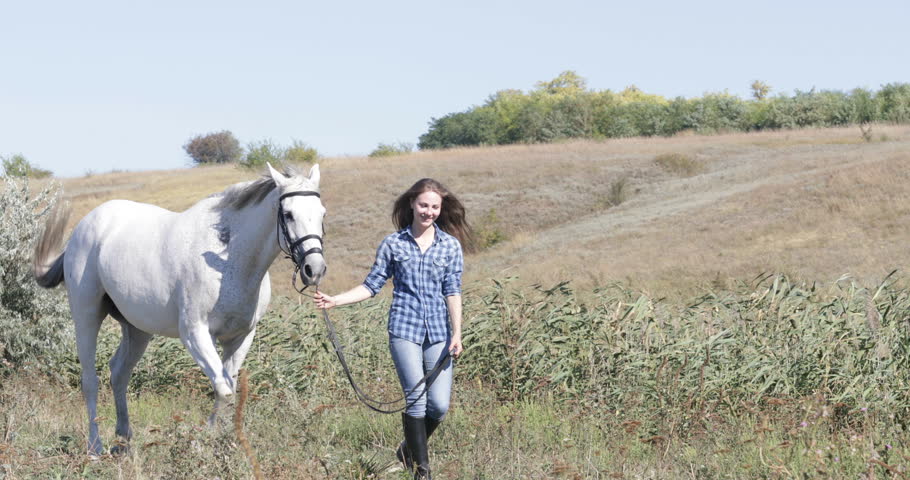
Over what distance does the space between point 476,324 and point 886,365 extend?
3.47m

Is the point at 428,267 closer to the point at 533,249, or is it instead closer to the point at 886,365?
the point at 886,365

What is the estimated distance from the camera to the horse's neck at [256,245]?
20.3ft

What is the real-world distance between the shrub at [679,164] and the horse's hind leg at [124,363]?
4853 cm

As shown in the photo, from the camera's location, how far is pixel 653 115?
87312 millimetres

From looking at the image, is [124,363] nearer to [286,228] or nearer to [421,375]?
[286,228]

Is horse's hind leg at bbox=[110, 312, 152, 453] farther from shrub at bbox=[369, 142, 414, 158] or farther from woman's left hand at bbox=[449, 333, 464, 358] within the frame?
shrub at bbox=[369, 142, 414, 158]

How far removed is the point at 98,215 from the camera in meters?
7.41

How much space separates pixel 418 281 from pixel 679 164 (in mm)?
51383

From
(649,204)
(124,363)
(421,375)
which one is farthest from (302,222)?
(649,204)

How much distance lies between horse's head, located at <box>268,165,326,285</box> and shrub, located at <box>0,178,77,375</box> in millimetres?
5614

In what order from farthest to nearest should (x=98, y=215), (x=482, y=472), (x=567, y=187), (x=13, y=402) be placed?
(x=567, y=187) < (x=13, y=402) < (x=98, y=215) < (x=482, y=472)

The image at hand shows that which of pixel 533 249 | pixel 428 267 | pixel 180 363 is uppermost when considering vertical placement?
pixel 428 267

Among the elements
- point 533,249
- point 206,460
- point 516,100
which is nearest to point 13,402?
point 206,460

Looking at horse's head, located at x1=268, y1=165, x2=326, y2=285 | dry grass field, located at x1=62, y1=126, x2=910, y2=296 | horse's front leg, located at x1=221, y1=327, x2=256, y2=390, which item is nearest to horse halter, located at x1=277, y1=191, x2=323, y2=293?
horse's head, located at x1=268, y1=165, x2=326, y2=285
